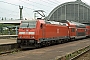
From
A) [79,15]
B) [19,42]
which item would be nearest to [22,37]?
[19,42]

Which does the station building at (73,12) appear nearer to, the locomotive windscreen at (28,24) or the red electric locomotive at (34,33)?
the red electric locomotive at (34,33)

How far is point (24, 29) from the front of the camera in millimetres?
22250

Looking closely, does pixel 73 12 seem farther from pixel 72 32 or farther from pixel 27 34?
pixel 27 34

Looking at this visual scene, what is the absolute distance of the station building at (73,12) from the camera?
85.0 meters

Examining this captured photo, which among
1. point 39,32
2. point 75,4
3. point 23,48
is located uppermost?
point 75,4

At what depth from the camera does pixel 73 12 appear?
85.2 meters

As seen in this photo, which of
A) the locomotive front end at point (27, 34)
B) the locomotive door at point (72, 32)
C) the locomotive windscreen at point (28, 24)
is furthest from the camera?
the locomotive door at point (72, 32)

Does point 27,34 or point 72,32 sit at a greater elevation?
point 27,34

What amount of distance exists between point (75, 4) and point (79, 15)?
5.15 meters

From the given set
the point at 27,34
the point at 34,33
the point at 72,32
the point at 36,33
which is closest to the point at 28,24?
the point at 27,34

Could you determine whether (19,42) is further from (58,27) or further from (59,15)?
(59,15)

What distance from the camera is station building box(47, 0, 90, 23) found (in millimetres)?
85000

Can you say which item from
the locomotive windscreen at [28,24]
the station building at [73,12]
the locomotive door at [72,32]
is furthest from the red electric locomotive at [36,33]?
the station building at [73,12]

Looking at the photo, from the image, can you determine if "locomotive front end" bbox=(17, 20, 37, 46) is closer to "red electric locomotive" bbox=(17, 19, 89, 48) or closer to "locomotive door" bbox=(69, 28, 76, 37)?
"red electric locomotive" bbox=(17, 19, 89, 48)
